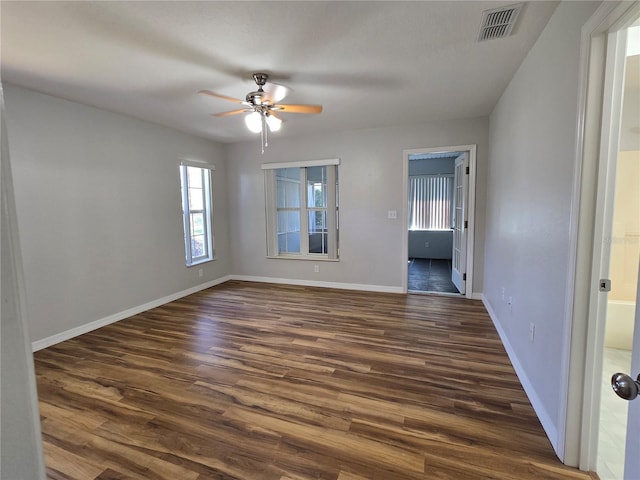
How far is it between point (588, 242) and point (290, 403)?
197cm

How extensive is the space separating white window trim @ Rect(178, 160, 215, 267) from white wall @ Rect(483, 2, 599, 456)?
4.23m

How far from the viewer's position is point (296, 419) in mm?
1996

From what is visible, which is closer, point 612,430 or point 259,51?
point 612,430

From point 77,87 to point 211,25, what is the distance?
1.83 meters

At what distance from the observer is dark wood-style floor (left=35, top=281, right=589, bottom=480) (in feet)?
5.45

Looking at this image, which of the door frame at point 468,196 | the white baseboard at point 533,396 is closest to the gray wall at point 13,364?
the white baseboard at point 533,396

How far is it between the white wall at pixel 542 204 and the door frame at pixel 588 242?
0.21 feet

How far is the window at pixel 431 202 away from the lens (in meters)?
7.50

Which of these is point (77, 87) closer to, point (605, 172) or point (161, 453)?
point (161, 453)

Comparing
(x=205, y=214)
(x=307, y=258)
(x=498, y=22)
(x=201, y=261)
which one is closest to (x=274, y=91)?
(x=498, y=22)

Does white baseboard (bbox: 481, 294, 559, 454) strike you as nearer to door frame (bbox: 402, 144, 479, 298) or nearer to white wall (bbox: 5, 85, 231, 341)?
door frame (bbox: 402, 144, 479, 298)

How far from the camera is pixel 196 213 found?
5.13 meters

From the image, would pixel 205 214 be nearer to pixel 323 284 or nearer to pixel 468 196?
pixel 323 284

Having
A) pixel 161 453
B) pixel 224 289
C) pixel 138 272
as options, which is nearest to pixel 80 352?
pixel 138 272
